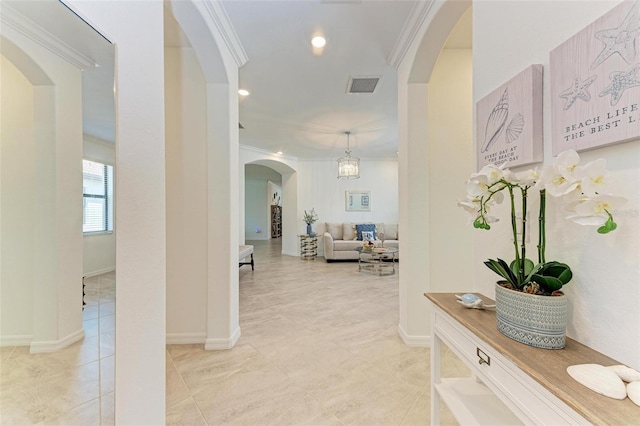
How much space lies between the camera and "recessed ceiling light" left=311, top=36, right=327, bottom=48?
2.36m

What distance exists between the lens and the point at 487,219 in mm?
1003

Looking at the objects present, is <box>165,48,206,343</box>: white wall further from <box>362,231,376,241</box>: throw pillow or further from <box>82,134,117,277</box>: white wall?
<box>362,231,376,241</box>: throw pillow

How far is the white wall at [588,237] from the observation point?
0.70 meters

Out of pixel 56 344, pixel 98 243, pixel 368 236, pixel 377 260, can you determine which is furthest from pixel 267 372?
pixel 368 236

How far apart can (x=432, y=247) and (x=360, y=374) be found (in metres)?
1.30

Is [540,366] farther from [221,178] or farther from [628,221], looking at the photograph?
[221,178]

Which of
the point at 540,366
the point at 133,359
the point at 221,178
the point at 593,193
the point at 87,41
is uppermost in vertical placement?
the point at 87,41

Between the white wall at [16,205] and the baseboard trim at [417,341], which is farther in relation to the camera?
the baseboard trim at [417,341]

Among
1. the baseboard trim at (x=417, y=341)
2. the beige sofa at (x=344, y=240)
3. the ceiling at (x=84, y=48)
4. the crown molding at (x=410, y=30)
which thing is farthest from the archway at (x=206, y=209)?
the beige sofa at (x=344, y=240)

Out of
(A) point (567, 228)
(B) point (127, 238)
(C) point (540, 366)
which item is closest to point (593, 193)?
(A) point (567, 228)

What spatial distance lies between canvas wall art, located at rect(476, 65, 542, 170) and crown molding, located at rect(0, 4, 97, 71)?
68.8 inches

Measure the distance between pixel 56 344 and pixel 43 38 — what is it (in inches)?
42.5

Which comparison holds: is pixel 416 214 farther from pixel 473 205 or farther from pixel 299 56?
pixel 299 56

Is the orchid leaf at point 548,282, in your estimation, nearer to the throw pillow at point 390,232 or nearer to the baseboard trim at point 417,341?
the baseboard trim at point 417,341
